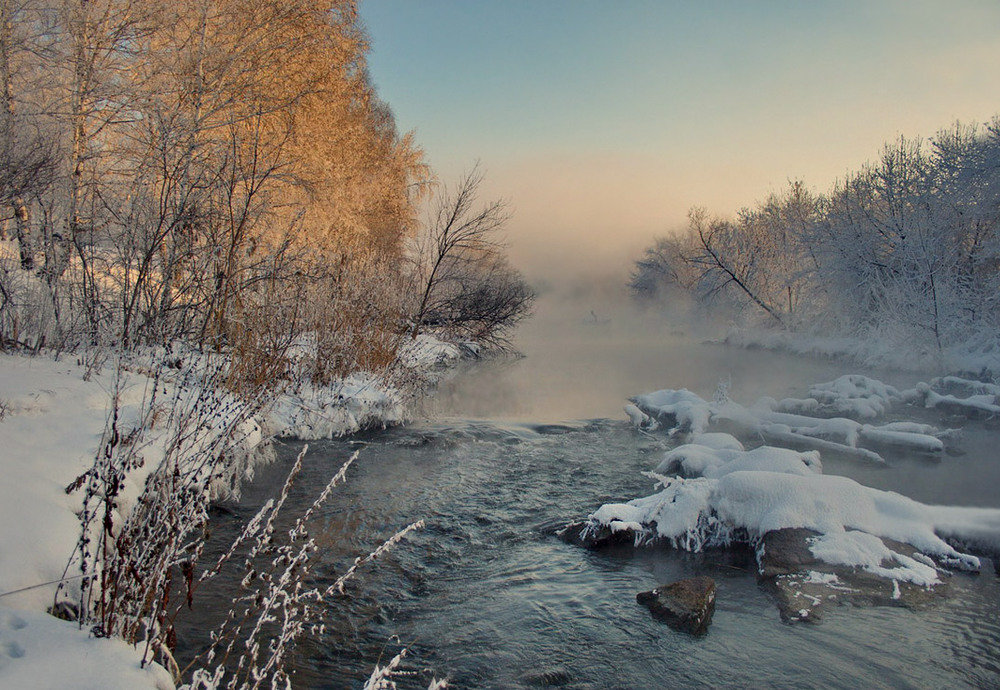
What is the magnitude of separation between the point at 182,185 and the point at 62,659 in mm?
7426

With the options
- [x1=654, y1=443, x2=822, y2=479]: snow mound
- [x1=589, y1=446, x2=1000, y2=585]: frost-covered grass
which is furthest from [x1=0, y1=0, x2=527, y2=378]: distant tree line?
[x1=654, y1=443, x2=822, y2=479]: snow mound

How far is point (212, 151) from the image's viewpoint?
11078mm

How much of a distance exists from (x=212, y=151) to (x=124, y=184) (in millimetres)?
1538

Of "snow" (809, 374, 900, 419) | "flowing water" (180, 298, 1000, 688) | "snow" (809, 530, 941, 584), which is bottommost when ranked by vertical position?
"flowing water" (180, 298, 1000, 688)

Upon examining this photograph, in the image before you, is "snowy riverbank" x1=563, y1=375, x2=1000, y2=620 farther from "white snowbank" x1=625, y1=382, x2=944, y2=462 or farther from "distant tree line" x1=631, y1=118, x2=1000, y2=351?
"distant tree line" x1=631, y1=118, x2=1000, y2=351

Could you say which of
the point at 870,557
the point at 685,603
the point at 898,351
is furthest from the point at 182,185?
the point at 898,351

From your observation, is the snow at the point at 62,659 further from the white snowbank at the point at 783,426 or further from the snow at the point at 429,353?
the snow at the point at 429,353

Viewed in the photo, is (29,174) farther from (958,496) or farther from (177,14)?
(958,496)

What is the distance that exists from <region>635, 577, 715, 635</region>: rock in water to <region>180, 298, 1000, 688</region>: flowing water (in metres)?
0.08

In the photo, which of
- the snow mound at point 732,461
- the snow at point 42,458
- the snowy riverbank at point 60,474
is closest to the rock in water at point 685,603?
the snow mound at point 732,461

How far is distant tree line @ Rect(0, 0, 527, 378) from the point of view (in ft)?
23.9

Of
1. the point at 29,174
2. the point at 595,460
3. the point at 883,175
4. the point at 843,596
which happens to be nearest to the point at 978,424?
the point at 595,460

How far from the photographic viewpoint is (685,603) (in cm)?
411

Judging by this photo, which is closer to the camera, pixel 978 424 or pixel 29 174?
pixel 29 174
